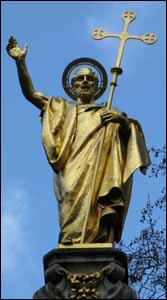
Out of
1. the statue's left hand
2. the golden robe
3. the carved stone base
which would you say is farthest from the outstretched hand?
the carved stone base

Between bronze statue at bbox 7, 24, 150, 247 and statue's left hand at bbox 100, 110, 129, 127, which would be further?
statue's left hand at bbox 100, 110, 129, 127

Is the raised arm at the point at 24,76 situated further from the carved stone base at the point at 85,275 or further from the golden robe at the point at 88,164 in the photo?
the carved stone base at the point at 85,275

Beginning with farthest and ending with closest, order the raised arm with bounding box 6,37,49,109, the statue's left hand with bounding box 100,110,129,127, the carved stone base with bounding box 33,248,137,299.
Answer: the raised arm with bounding box 6,37,49,109
the statue's left hand with bounding box 100,110,129,127
the carved stone base with bounding box 33,248,137,299

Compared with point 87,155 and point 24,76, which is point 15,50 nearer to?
point 24,76

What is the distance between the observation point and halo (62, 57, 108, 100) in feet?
52.5

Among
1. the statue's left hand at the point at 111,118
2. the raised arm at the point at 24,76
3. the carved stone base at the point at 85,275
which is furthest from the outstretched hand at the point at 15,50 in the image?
the carved stone base at the point at 85,275

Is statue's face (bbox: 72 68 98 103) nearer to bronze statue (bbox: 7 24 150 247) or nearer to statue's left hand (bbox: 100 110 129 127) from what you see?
bronze statue (bbox: 7 24 150 247)

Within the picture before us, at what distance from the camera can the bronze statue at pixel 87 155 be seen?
1432 cm

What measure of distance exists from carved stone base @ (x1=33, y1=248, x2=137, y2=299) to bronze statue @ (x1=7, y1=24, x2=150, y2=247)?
1.25 feet

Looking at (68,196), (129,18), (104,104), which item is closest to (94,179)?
(68,196)

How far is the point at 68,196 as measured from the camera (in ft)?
47.6

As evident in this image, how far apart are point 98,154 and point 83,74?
4.78ft

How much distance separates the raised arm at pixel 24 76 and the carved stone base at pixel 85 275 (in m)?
2.56

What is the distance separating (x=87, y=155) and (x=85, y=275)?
191 centimetres
